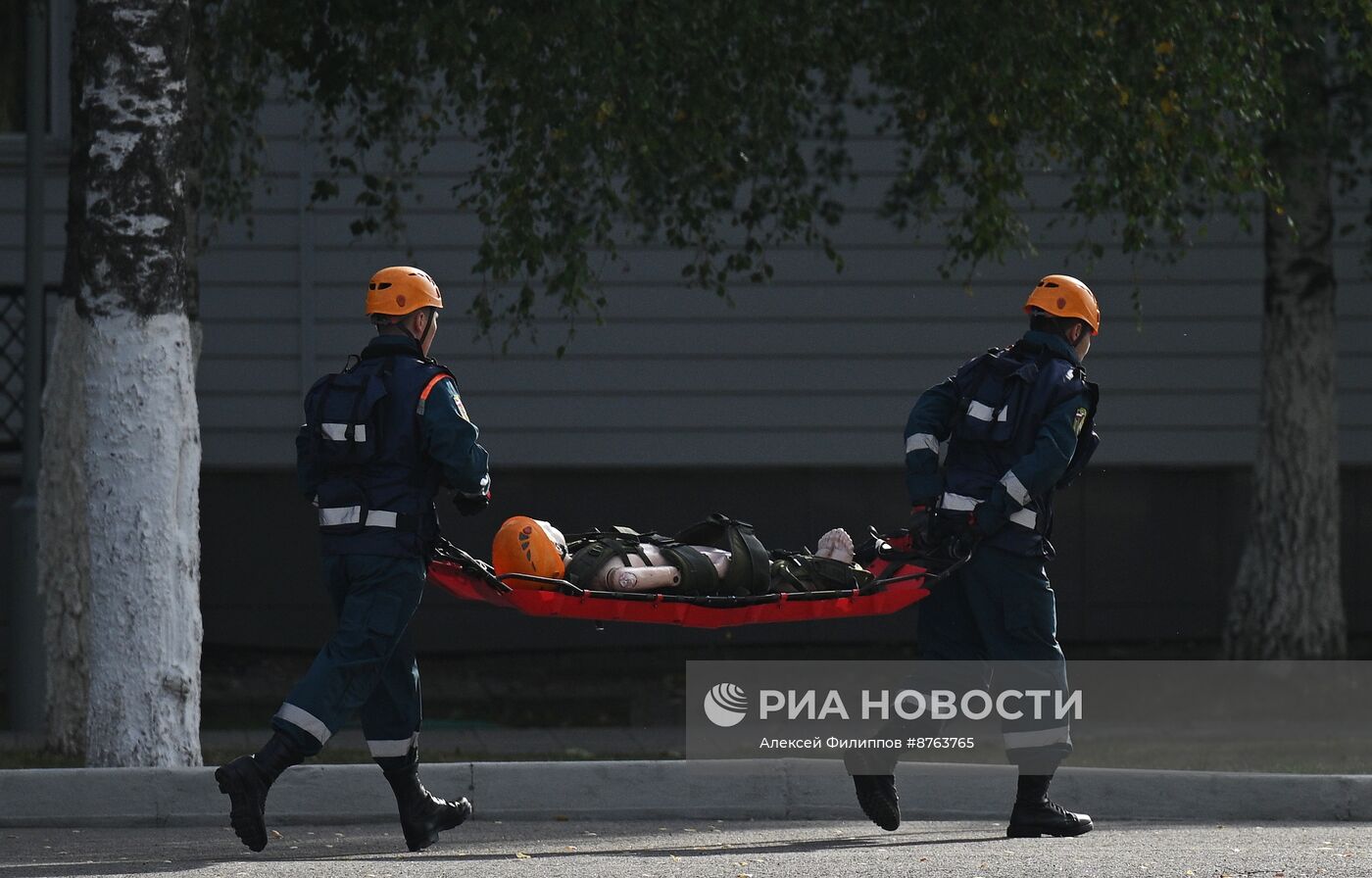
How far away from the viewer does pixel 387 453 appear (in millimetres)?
6301

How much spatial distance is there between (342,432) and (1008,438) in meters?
2.27

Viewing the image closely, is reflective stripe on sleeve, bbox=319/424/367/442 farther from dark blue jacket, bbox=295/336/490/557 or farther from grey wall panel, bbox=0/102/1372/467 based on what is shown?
grey wall panel, bbox=0/102/1372/467

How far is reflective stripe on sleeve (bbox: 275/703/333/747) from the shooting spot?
6125 mm

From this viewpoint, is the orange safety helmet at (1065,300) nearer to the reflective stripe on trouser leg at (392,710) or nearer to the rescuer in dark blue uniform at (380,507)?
the rescuer in dark blue uniform at (380,507)

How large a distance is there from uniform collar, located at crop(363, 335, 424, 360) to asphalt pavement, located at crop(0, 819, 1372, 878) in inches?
65.3

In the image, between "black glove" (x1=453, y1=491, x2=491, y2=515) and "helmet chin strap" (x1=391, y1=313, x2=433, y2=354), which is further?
"helmet chin strap" (x1=391, y1=313, x2=433, y2=354)

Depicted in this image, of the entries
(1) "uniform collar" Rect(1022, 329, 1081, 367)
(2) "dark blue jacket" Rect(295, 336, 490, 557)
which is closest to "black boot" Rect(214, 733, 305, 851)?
(2) "dark blue jacket" Rect(295, 336, 490, 557)

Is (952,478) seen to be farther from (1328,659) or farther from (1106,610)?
(1106,610)

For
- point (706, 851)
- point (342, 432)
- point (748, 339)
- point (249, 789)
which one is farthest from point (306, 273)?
point (249, 789)

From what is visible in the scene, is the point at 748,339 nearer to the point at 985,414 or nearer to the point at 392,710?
the point at 985,414

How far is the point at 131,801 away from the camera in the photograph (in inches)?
291

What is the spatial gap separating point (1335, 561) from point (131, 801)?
7.62m

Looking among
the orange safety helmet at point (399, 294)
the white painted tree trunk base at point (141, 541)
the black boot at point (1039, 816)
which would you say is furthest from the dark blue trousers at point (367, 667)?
the black boot at point (1039, 816)

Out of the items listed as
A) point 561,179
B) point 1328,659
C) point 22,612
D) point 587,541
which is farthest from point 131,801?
point 1328,659
